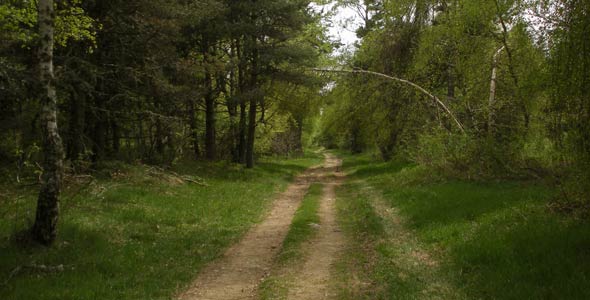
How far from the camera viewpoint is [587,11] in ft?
25.5

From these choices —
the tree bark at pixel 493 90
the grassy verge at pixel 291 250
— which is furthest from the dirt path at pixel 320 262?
the tree bark at pixel 493 90

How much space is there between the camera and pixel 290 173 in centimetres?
3294

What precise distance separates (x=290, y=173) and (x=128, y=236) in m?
21.4

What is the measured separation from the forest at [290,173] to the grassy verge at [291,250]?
0.22 ft

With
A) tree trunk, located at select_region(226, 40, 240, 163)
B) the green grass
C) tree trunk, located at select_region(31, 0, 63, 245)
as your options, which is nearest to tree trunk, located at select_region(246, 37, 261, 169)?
tree trunk, located at select_region(226, 40, 240, 163)

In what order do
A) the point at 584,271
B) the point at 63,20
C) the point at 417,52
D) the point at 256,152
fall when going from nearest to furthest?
the point at 584,271 < the point at 63,20 < the point at 417,52 < the point at 256,152

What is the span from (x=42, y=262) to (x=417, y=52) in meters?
18.1

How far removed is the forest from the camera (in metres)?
8.41

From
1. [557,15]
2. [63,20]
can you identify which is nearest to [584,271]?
[557,15]

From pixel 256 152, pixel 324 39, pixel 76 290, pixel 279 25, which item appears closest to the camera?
pixel 76 290

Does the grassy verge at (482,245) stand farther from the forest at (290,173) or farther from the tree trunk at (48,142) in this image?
the tree trunk at (48,142)

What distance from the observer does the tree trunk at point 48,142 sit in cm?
944

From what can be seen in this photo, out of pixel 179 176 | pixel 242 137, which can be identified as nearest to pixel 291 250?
pixel 179 176

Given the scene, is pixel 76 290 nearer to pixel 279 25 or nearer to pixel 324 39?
pixel 279 25
